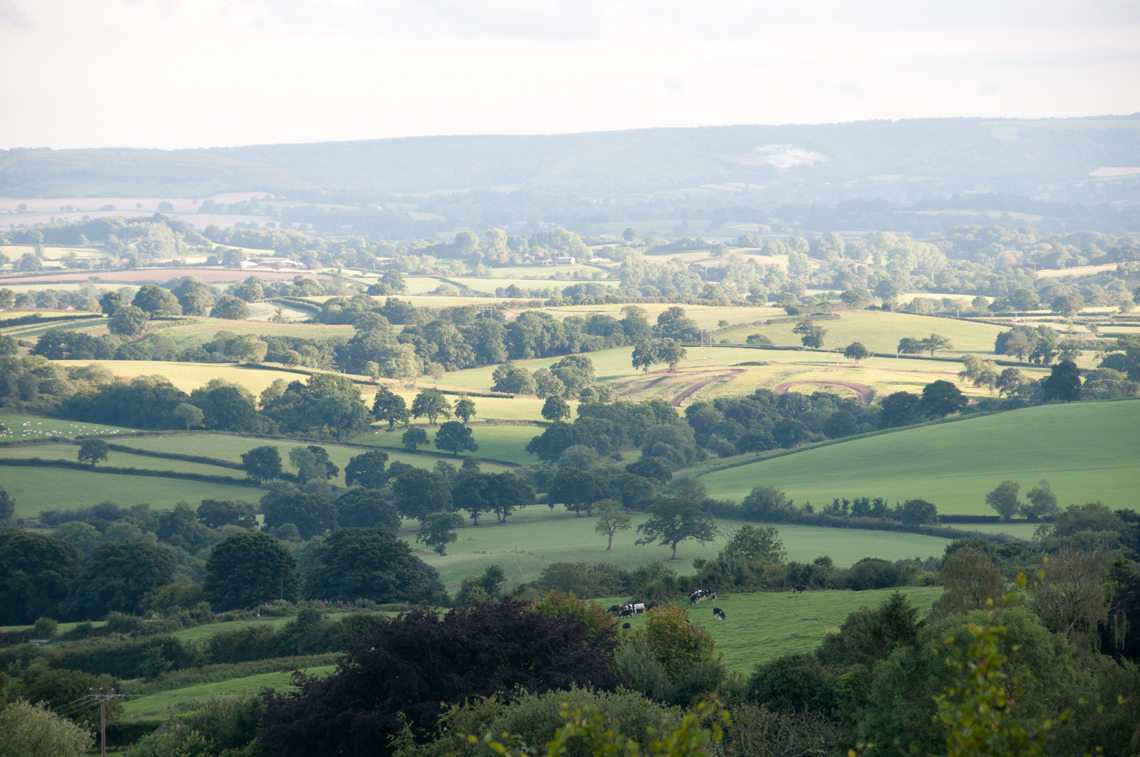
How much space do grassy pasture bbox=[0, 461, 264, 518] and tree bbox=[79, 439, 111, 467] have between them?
2.18m

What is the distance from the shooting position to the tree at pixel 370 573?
201 feet

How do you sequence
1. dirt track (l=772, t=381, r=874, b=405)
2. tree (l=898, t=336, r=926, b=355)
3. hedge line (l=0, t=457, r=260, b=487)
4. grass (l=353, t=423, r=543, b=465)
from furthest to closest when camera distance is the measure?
tree (l=898, t=336, r=926, b=355)
dirt track (l=772, t=381, r=874, b=405)
grass (l=353, t=423, r=543, b=465)
hedge line (l=0, t=457, r=260, b=487)

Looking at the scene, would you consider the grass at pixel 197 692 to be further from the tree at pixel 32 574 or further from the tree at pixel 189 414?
the tree at pixel 189 414

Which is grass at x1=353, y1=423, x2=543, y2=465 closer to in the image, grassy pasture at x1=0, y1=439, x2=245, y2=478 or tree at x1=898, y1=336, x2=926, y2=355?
grassy pasture at x1=0, y1=439, x2=245, y2=478

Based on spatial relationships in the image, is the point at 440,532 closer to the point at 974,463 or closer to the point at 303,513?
the point at 303,513

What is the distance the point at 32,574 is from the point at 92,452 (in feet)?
114

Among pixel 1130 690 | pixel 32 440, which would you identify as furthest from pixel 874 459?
pixel 32 440

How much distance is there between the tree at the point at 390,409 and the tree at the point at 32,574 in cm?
5693

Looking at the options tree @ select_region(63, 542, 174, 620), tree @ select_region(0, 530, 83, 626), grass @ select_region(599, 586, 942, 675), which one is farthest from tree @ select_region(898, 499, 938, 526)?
tree @ select_region(0, 530, 83, 626)

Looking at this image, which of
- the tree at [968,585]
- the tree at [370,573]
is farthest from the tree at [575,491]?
the tree at [968,585]

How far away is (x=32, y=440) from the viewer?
335 ft

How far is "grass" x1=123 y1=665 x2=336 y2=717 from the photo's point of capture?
3672cm

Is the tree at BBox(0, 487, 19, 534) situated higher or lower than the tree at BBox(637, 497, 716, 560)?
lower

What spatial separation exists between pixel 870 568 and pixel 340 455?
225 ft
